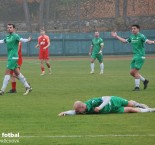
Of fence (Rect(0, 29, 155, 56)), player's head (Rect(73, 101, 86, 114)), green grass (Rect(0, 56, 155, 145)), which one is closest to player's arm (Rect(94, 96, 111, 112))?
A: green grass (Rect(0, 56, 155, 145))

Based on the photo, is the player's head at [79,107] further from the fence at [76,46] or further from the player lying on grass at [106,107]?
the fence at [76,46]

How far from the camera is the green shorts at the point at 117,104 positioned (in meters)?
15.2

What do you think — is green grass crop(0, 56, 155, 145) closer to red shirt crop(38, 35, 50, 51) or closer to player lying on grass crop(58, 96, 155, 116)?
player lying on grass crop(58, 96, 155, 116)

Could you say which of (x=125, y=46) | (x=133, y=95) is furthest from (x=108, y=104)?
(x=125, y=46)

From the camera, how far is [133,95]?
2070cm

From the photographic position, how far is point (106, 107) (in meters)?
15.3

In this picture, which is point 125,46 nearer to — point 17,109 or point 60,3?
point 60,3

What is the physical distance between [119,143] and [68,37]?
173 feet

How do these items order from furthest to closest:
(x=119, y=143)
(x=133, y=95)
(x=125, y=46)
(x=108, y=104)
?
1. (x=125, y=46)
2. (x=133, y=95)
3. (x=108, y=104)
4. (x=119, y=143)

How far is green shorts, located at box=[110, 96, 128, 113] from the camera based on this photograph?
1523cm

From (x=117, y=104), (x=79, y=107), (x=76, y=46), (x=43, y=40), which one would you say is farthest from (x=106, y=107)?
(x=76, y=46)

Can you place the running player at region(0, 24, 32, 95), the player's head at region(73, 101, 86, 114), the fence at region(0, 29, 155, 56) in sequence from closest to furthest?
the player's head at region(73, 101, 86, 114) → the running player at region(0, 24, 32, 95) → the fence at region(0, 29, 155, 56)

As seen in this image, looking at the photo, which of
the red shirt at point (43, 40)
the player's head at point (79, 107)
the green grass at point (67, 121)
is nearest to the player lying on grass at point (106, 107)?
the player's head at point (79, 107)

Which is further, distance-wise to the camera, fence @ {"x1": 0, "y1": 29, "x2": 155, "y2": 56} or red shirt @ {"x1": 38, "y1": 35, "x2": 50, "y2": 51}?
fence @ {"x1": 0, "y1": 29, "x2": 155, "y2": 56}
